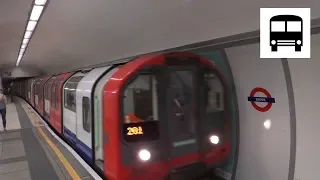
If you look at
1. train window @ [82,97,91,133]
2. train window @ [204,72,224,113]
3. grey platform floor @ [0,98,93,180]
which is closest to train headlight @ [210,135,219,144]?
train window @ [204,72,224,113]

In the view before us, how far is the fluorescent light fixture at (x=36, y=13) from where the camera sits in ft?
16.0

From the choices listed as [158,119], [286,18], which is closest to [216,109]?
[158,119]

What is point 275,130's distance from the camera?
4414 mm

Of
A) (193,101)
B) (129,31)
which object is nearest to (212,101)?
(193,101)

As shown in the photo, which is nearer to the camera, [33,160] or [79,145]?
[33,160]

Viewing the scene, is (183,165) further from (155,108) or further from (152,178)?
(155,108)

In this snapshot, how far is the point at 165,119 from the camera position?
4.16m

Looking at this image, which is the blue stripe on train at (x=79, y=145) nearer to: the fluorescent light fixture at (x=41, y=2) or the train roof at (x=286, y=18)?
the fluorescent light fixture at (x=41, y=2)

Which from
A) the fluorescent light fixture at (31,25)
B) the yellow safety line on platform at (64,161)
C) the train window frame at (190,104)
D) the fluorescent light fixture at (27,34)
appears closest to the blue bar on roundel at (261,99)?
the train window frame at (190,104)

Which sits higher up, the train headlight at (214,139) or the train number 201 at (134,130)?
the train number 201 at (134,130)

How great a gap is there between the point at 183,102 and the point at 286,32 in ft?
5.99

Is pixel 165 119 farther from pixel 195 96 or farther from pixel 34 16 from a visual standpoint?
pixel 34 16

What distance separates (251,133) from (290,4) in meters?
2.51

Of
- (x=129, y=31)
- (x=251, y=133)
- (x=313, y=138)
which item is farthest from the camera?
(x=129, y=31)
